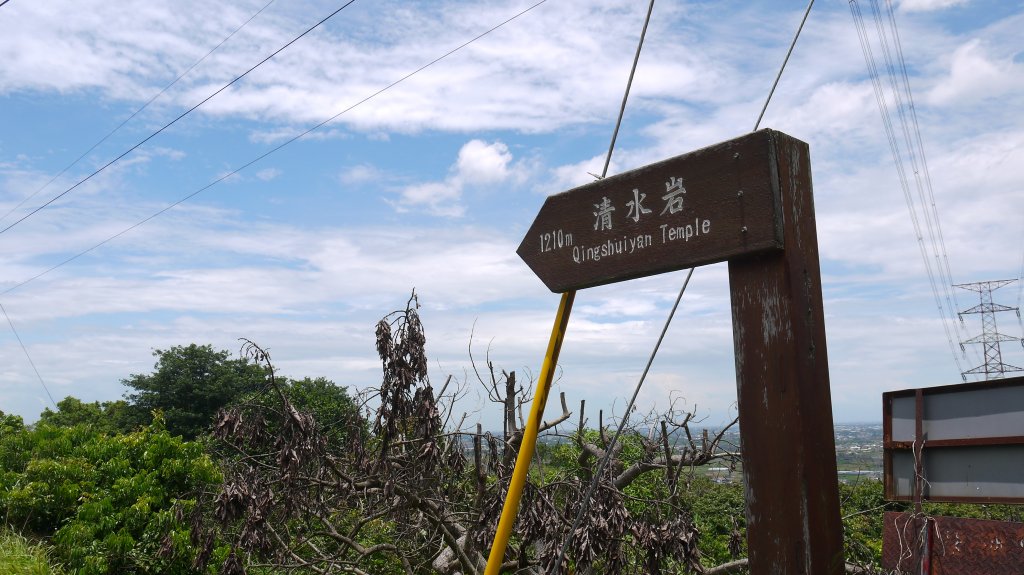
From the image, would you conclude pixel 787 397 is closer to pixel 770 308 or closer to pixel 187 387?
pixel 770 308

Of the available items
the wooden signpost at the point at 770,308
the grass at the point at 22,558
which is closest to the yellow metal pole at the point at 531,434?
the wooden signpost at the point at 770,308

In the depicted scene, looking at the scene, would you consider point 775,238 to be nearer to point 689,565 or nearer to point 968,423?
point 968,423

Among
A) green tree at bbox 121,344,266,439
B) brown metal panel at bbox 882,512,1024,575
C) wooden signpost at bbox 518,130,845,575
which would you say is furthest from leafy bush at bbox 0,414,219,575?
green tree at bbox 121,344,266,439

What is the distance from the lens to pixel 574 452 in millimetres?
10562

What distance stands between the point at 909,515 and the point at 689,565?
1.93m

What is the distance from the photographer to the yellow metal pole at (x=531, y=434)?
2334mm

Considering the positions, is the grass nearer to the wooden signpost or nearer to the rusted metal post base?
the wooden signpost

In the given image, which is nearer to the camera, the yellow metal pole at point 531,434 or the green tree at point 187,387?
the yellow metal pole at point 531,434

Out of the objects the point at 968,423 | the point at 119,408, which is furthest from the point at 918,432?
the point at 119,408

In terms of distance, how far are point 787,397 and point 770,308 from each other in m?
0.21

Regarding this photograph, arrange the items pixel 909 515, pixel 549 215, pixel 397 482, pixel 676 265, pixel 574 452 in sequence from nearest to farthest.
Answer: pixel 676 265 → pixel 549 215 → pixel 909 515 → pixel 397 482 → pixel 574 452

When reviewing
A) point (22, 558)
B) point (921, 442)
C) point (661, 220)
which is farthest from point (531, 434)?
point (22, 558)

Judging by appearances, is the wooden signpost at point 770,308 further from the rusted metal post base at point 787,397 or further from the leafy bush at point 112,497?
the leafy bush at point 112,497

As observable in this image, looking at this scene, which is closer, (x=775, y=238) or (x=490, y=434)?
(x=775, y=238)
